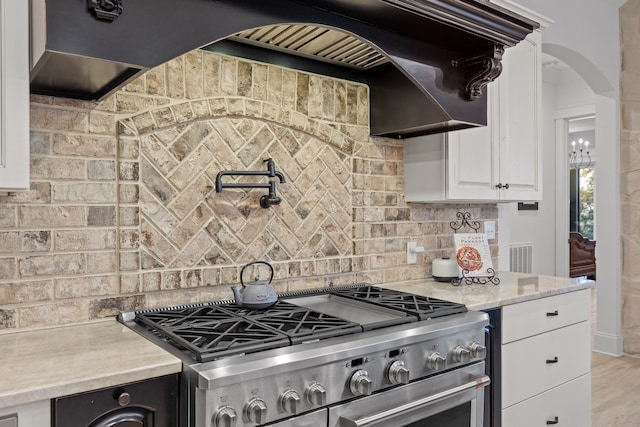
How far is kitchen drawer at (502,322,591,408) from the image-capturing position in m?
2.15

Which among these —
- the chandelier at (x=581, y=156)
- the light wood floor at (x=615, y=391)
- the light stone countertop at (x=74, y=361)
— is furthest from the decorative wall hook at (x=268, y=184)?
the chandelier at (x=581, y=156)

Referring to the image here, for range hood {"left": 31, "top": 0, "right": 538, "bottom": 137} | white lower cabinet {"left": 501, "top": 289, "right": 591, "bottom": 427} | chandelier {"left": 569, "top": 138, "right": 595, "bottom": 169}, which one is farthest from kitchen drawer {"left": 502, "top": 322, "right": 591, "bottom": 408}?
chandelier {"left": 569, "top": 138, "right": 595, "bottom": 169}

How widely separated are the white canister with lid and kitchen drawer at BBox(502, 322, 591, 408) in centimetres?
47

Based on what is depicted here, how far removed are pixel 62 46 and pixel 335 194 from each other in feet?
4.37

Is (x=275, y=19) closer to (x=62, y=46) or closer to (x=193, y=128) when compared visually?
(x=193, y=128)

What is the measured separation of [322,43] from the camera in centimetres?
204

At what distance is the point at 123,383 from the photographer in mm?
1190

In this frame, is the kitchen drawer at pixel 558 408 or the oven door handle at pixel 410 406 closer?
the oven door handle at pixel 410 406

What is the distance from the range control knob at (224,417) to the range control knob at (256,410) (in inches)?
1.8

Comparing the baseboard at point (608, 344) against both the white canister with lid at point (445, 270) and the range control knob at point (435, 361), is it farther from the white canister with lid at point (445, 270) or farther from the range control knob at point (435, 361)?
the range control knob at point (435, 361)

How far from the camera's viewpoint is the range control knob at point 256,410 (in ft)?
4.14

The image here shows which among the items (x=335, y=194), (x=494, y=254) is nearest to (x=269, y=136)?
(x=335, y=194)

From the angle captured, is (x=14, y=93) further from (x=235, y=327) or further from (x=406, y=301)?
(x=406, y=301)

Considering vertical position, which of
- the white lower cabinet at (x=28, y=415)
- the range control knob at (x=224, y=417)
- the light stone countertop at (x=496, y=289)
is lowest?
the range control knob at (x=224, y=417)
